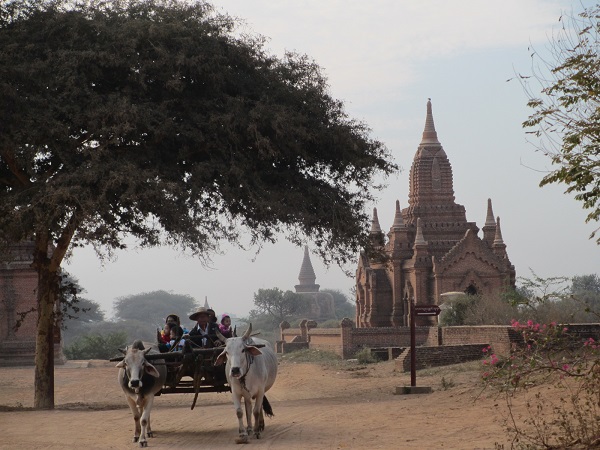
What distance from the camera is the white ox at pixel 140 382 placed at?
1107 centimetres

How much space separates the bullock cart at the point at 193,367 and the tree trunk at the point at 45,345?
588 centimetres

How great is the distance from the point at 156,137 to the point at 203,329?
17.9ft

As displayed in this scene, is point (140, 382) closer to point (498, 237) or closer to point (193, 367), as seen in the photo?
point (193, 367)

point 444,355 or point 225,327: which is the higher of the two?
point 225,327

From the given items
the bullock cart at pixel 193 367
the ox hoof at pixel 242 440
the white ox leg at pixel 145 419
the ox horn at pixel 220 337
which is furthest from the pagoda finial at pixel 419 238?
the ox hoof at pixel 242 440

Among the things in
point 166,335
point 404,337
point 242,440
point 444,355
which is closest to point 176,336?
point 166,335

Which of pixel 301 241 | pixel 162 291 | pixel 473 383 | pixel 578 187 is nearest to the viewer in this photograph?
pixel 578 187

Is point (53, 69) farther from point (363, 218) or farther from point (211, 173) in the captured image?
point (363, 218)

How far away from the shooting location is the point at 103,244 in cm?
1634

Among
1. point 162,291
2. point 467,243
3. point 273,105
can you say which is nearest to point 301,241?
point 273,105

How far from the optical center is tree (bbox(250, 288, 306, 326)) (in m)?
110

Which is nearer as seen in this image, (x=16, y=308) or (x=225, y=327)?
(x=225, y=327)

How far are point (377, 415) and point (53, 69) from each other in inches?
319

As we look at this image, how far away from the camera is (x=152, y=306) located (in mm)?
141000
